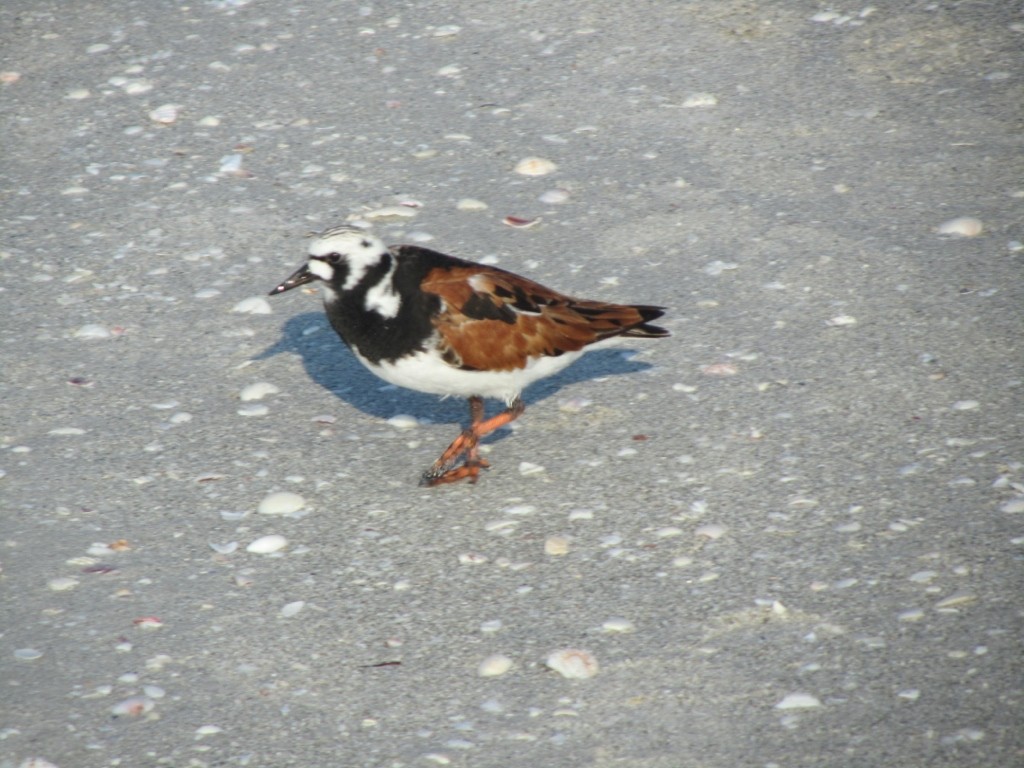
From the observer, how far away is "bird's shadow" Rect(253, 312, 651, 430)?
19.2 ft

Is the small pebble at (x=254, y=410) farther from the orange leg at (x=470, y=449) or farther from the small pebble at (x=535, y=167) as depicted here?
the small pebble at (x=535, y=167)

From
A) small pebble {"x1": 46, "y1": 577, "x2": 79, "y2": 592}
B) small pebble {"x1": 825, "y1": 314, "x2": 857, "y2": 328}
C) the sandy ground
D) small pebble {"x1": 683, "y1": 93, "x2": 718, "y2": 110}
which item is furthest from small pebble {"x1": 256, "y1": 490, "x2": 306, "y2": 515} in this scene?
small pebble {"x1": 683, "y1": 93, "x2": 718, "y2": 110}

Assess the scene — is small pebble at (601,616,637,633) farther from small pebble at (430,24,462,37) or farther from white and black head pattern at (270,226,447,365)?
small pebble at (430,24,462,37)

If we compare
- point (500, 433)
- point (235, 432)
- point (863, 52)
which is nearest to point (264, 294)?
point (235, 432)

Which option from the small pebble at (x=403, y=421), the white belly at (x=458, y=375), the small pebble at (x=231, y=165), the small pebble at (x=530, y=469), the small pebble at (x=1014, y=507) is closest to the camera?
the small pebble at (x=1014, y=507)

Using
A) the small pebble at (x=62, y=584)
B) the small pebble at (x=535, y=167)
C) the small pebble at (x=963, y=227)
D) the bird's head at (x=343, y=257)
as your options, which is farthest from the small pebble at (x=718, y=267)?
the small pebble at (x=62, y=584)

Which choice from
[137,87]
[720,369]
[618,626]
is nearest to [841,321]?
[720,369]

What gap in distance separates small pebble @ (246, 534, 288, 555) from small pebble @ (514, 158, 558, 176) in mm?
3289

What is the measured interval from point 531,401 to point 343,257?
49.3 inches

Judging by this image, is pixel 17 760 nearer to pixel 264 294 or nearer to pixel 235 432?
pixel 235 432

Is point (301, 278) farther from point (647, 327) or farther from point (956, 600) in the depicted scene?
point (956, 600)

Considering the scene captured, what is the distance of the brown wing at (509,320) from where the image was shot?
5.11m

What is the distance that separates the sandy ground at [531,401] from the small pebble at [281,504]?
5cm

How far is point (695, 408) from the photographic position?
18.5 feet
